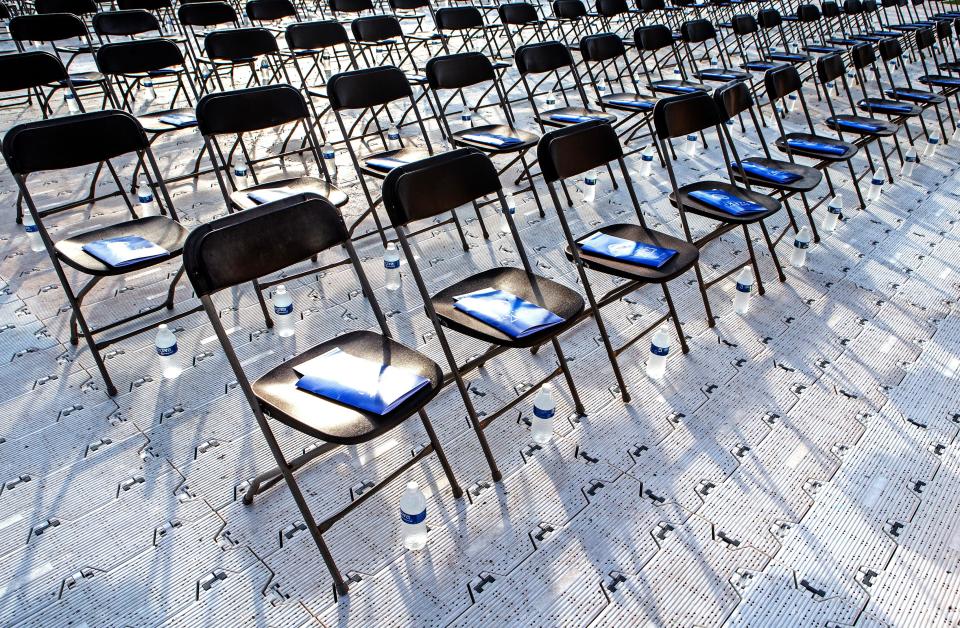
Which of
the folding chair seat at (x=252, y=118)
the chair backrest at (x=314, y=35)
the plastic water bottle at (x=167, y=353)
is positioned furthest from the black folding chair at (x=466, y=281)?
the chair backrest at (x=314, y=35)

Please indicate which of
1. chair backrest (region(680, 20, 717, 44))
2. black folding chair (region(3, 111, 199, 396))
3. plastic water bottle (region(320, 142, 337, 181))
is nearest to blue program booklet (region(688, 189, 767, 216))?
black folding chair (region(3, 111, 199, 396))

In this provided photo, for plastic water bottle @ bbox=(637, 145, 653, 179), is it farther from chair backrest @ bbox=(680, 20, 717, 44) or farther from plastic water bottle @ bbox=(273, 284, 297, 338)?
plastic water bottle @ bbox=(273, 284, 297, 338)

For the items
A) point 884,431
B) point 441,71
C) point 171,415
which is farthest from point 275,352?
point 884,431

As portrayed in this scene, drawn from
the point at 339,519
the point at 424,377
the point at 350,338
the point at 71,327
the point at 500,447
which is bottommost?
the point at 500,447

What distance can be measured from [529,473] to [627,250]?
3.13ft

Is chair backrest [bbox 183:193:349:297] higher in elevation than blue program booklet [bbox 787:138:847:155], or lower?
higher

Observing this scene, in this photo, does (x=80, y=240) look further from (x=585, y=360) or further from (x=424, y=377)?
(x=585, y=360)

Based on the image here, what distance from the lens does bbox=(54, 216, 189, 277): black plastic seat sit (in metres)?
2.22

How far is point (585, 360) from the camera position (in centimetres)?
263

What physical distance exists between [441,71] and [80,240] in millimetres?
2079

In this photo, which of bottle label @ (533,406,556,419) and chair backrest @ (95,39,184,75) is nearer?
bottle label @ (533,406,556,419)

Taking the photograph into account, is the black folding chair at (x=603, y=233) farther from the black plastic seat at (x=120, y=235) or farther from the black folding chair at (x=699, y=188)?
the black plastic seat at (x=120, y=235)

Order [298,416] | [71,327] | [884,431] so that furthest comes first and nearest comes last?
[71,327]
[884,431]
[298,416]

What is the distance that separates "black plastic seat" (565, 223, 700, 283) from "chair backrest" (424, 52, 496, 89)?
1.55m
